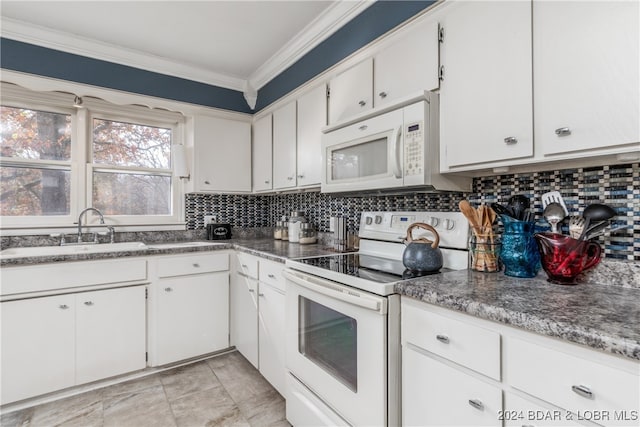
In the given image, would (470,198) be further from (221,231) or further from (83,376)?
(83,376)

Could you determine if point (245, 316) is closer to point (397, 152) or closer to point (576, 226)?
point (397, 152)

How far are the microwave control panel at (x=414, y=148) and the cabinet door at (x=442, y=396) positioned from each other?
2.56 ft

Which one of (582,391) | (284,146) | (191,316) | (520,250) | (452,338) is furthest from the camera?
(284,146)

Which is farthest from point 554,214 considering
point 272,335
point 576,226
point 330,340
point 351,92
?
point 272,335

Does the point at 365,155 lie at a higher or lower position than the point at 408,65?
lower

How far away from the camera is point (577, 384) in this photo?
2.45ft

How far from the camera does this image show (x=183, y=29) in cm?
233

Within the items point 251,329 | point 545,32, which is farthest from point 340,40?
point 251,329

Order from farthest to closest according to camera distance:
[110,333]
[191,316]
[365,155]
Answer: [191,316] → [110,333] → [365,155]

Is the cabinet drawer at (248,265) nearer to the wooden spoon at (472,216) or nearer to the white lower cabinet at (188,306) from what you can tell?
the white lower cabinet at (188,306)

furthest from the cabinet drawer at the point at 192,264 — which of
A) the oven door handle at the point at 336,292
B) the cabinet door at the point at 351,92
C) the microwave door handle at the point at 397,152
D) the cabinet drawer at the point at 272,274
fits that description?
the microwave door handle at the point at 397,152

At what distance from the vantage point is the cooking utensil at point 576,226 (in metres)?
1.20

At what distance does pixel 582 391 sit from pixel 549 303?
0.83 ft

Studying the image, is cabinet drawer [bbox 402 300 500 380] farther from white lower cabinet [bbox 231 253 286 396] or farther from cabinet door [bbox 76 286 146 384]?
cabinet door [bbox 76 286 146 384]
